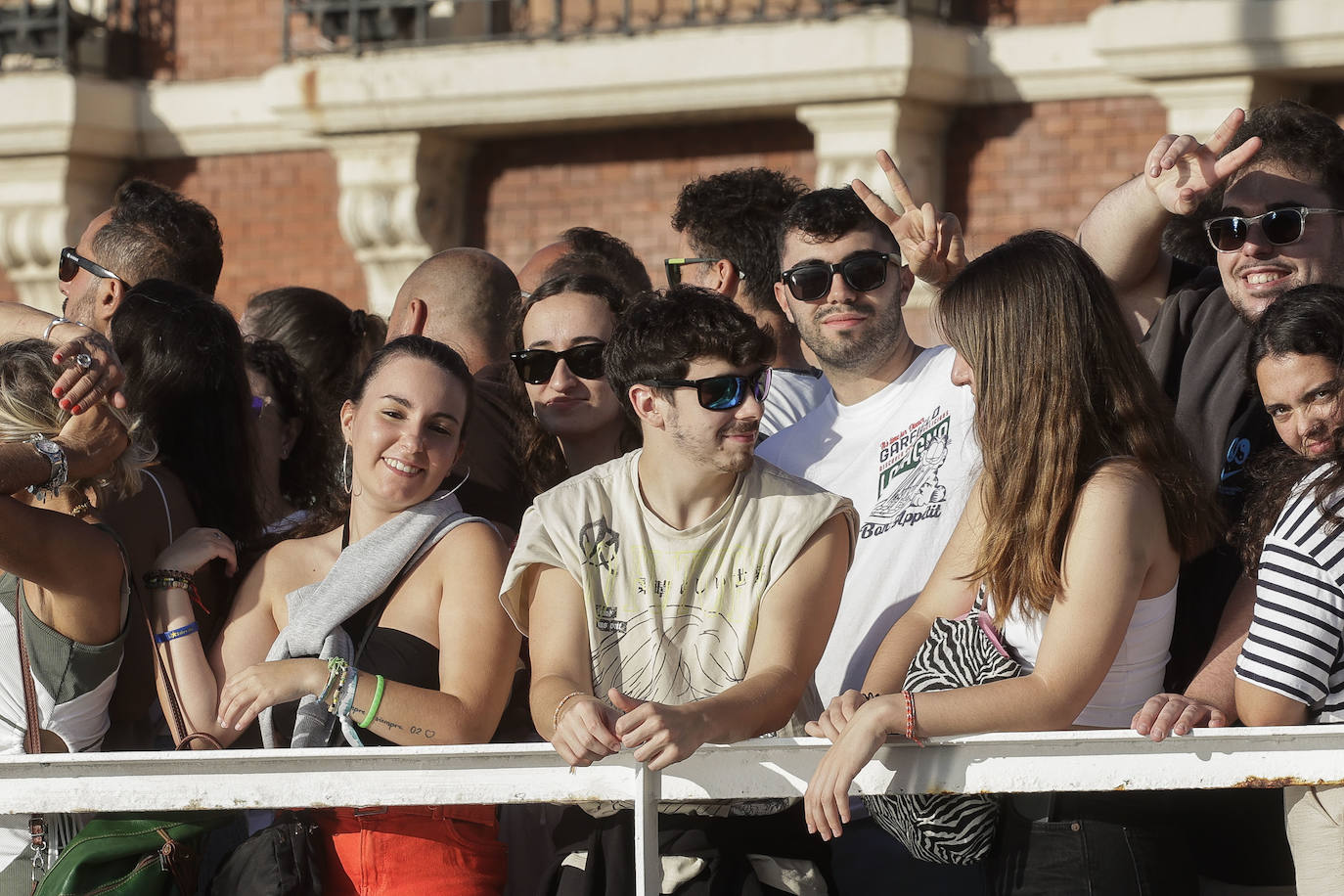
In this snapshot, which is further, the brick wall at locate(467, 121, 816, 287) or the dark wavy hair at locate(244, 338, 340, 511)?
the brick wall at locate(467, 121, 816, 287)

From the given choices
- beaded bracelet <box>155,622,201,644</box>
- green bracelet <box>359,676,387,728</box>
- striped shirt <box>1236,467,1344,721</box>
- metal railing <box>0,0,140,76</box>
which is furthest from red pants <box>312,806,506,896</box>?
metal railing <box>0,0,140,76</box>

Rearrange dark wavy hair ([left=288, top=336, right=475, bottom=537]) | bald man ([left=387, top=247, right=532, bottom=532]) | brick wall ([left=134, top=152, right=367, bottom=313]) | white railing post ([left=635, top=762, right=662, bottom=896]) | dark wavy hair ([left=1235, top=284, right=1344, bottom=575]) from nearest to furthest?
white railing post ([left=635, top=762, right=662, bottom=896])
dark wavy hair ([left=1235, top=284, right=1344, bottom=575])
dark wavy hair ([left=288, top=336, right=475, bottom=537])
bald man ([left=387, top=247, right=532, bottom=532])
brick wall ([left=134, top=152, right=367, bottom=313])

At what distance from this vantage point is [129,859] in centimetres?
265

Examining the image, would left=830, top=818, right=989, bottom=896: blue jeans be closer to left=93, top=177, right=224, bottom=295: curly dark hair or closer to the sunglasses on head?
the sunglasses on head

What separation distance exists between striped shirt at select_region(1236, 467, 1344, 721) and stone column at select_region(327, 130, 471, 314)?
623 centimetres

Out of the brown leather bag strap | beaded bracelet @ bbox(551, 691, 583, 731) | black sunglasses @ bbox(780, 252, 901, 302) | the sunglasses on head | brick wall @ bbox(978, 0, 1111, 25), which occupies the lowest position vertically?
the brown leather bag strap

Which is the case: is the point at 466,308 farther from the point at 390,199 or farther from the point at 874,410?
the point at 390,199

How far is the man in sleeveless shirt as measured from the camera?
2621 millimetres

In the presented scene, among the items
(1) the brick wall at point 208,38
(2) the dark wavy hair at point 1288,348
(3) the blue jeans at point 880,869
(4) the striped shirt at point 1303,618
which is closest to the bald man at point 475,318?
(3) the blue jeans at point 880,869

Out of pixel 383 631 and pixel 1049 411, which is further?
pixel 383 631

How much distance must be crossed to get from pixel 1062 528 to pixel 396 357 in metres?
1.31

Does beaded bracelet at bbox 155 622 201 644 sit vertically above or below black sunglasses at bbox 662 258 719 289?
below

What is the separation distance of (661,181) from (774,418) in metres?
4.54

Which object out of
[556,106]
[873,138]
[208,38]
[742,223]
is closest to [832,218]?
[742,223]
